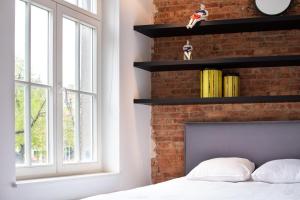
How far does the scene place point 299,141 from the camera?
16.9 ft

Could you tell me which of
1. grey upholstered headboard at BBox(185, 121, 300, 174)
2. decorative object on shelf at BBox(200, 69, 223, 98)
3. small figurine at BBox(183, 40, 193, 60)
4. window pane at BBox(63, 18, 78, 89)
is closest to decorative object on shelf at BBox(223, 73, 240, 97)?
decorative object on shelf at BBox(200, 69, 223, 98)

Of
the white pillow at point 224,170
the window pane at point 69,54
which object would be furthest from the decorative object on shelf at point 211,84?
the window pane at point 69,54

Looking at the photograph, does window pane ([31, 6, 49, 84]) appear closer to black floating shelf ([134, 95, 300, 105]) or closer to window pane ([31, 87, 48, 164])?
window pane ([31, 87, 48, 164])

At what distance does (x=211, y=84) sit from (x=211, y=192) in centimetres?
162

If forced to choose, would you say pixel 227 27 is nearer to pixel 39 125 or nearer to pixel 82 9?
pixel 82 9

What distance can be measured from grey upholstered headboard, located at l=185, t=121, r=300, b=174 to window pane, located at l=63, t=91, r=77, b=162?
1.39 meters

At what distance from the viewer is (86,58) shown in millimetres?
4918

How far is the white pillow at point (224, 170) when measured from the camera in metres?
4.76

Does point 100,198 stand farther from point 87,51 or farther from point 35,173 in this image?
point 87,51

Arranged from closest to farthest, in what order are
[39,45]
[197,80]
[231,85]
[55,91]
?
[39,45] < [55,91] < [231,85] < [197,80]

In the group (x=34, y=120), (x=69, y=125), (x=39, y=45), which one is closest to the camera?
(x=34, y=120)

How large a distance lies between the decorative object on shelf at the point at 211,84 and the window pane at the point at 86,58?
1.14 meters

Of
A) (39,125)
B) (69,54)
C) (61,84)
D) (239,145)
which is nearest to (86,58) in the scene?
(69,54)

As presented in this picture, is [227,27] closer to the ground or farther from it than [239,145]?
farther from it
